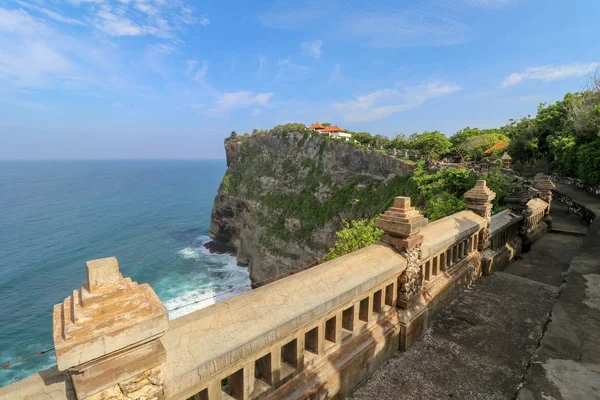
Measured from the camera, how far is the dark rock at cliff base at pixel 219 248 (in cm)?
5781

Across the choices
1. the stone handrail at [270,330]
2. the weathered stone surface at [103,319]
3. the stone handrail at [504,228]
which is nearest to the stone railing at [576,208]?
the stone handrail at [504,228]

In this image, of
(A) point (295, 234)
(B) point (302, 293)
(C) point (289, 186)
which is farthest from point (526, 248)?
(C) point (289, 186)

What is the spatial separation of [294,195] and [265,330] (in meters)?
45.2

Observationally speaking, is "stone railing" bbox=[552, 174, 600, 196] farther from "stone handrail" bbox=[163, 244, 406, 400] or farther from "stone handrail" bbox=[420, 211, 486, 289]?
"stone handrail" bbox=[163, 244, 406, 400]

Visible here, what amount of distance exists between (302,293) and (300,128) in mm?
49770

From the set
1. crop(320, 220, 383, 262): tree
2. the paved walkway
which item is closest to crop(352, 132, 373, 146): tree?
crop(320, 220, 383, 262): tree

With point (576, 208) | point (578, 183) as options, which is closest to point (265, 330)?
point (576, 208)

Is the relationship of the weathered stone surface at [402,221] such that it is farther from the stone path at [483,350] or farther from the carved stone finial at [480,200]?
the carved stone finial at [480,200]

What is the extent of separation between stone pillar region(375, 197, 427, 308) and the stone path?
93 centimetres

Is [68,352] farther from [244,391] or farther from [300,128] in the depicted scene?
[300,128]

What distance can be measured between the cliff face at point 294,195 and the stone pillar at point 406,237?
3017 cm

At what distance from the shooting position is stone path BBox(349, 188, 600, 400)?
3.75 m

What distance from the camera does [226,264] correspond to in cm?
5266

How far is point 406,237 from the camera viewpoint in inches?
168
